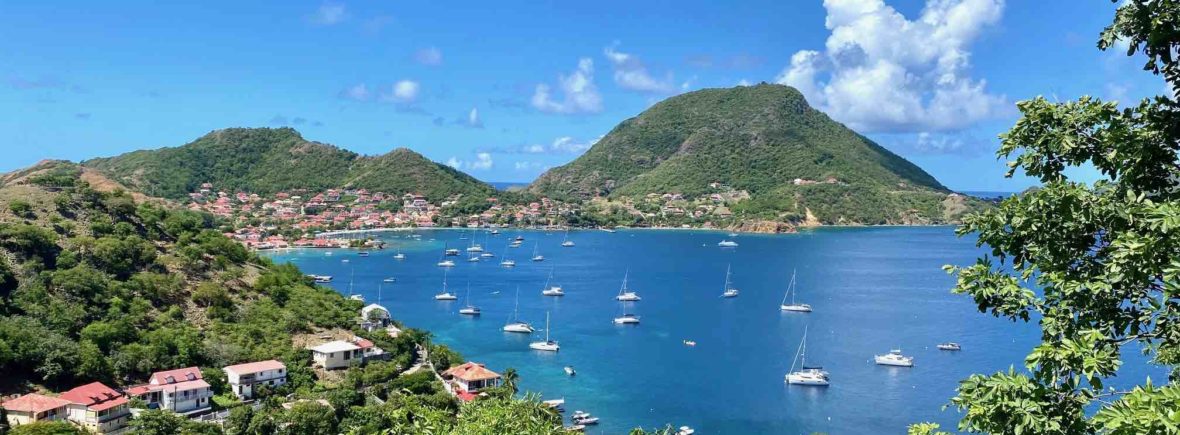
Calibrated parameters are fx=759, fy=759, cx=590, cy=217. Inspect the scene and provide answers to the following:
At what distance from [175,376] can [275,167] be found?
382 ft

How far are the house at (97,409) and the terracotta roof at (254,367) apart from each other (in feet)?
11.7

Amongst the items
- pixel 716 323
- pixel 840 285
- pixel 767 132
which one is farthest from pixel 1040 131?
pixel 767 132

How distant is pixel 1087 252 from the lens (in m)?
4.32

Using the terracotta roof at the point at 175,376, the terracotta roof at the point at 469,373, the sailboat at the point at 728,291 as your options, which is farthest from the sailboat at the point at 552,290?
the terracotta roof at the point at 175,376

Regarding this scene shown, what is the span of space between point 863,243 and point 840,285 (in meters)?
38.0

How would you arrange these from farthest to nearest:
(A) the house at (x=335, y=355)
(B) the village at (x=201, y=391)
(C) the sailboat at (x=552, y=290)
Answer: (C) the sailboat at (x=552, y=290) < (A) the house at (x=335, y=355) < (B) the village at (x=201, y=391)

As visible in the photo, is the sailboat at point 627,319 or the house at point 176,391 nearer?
the house at point 176,391

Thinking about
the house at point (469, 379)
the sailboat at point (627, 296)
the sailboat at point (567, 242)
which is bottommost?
the house at point (469, 379)

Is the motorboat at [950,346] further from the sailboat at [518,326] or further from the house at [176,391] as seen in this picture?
the house at [176,391]

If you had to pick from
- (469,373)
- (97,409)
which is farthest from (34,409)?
(469,373)

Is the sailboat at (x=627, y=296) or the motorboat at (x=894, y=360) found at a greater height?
the sailboat at (x=627, y=296)

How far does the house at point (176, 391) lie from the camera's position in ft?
73.4

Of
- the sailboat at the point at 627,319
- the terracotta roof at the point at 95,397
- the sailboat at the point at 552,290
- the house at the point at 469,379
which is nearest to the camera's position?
the terracotta roof at the point at 95,397

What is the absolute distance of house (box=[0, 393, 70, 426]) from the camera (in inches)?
757
